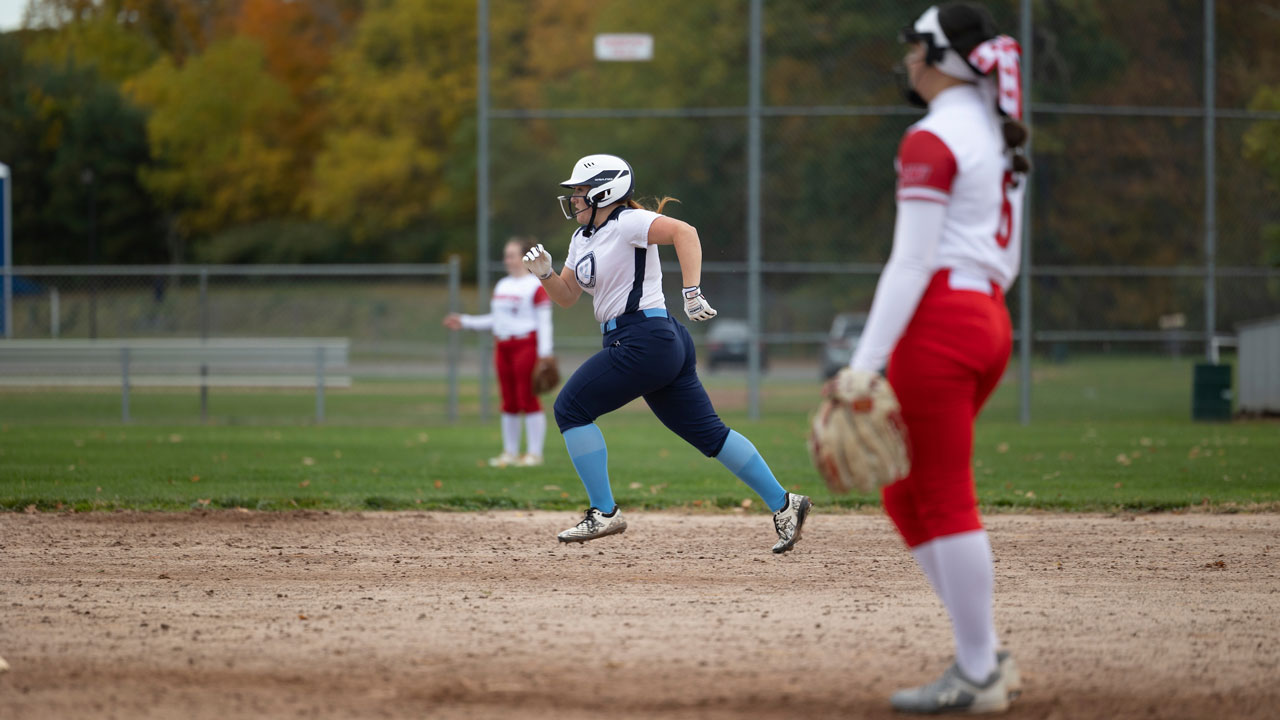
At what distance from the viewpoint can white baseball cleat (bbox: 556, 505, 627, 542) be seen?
652 cm

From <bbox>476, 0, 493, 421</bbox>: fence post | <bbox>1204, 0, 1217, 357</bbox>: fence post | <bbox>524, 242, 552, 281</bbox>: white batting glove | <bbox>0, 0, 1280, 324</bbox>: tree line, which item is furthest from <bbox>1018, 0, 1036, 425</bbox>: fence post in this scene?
<bbox>524, 242, 552, 281</bbox>: white batting glove

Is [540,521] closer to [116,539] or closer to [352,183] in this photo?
[116,539]

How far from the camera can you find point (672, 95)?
19.0 meters

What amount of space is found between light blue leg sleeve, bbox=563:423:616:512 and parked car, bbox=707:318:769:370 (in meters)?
11.2

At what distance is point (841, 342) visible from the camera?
66.0 feet

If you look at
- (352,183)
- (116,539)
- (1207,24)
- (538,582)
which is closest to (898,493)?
(538,582)

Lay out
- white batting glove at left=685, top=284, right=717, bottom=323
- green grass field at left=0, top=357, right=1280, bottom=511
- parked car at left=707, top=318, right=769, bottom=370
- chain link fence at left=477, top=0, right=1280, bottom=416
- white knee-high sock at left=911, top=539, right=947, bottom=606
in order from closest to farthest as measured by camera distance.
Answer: white knee-high sock at left=911, top=539, right=947, bottom=606
white batting glove at left=685, top=284, right=717, bottom=323
green grass field at left=0, top=357, right=1280, bottom=511
chain link fence at left=477, top=0, right=1280, bottom=416
parked car at left=707, top=318, right=769, bottom=370

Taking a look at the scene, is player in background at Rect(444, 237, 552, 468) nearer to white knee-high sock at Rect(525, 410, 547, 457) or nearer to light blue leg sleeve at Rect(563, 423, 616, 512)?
white knee-high sock at Rect(525, 410, 547, 457)

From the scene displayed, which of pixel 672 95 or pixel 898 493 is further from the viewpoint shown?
pixel 672 95

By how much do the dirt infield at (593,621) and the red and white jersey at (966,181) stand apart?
1.41m

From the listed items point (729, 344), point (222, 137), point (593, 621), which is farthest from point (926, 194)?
point (222, 137)

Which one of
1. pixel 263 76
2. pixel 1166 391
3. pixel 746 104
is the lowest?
pixel 1166 391

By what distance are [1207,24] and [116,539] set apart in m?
15.6

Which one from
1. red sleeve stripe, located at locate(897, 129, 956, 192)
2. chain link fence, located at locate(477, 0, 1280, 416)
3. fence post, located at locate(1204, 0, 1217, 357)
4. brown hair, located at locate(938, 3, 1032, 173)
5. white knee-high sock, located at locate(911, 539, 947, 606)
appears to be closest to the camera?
red sleeve stripe, located at locate(897, 129, 956, 192)
